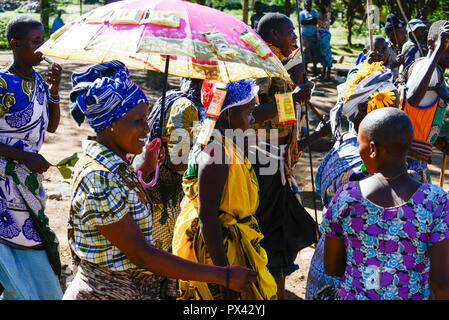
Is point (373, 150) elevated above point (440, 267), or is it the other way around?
point (373, 150)

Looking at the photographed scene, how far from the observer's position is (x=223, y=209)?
3.01 meters

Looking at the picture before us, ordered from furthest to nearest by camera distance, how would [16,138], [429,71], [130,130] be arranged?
[429,71], [16,138], [130,130]

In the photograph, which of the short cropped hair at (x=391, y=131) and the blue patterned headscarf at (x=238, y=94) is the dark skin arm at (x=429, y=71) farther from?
the short cropped hair at (x=391, y=131)

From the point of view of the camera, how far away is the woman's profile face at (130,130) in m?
2.49

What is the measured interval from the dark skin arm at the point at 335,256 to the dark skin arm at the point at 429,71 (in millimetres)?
3019

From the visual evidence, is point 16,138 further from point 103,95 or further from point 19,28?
point 103,95

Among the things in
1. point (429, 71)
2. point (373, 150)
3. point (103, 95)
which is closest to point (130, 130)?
point (103, 95)

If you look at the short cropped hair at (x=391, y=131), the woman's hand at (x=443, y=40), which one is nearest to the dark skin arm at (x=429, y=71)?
the woman's hand at (x=443, y=40)

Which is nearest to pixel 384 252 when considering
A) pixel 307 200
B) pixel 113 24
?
pixel 113 24

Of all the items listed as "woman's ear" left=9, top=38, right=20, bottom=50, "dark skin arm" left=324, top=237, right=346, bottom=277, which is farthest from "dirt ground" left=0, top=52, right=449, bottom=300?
"dark skin arm" left=324, top=237, right=346, bottom=277

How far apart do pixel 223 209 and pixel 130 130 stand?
0.78m

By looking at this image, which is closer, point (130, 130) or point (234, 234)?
point (130, 130)

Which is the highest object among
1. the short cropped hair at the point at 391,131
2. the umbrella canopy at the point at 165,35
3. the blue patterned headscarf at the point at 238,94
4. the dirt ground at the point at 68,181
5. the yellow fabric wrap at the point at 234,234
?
the umbrella canopy at the point at 165,35

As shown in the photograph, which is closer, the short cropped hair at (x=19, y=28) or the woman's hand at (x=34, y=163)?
the woman's hand at (x=34, y=163)
